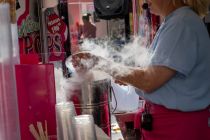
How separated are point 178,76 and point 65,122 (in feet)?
1.84

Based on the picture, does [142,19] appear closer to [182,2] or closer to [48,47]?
[48,47]

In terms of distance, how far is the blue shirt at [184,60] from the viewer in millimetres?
1152

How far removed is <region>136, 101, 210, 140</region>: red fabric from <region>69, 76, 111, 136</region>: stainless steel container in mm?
234

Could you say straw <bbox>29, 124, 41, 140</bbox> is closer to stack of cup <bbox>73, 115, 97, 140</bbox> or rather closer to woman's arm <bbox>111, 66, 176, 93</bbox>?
stack of cup <bbox>73, 115, 97, 140</bbox>

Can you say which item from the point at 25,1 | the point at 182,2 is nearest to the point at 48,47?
the point at 25,1

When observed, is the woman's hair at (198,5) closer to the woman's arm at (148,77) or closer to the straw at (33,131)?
the woman's arm at (148,77)

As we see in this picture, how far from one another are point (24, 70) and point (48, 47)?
1236 millimetres

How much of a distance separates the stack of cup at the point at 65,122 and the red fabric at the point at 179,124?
0.55 meters

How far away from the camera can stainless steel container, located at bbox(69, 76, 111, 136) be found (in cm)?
108

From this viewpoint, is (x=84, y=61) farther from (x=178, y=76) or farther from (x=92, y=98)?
(x=178, y=76)

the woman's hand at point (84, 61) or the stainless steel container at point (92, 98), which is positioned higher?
the woman's hand at point (84, 61)

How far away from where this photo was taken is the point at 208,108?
1267 millimetres

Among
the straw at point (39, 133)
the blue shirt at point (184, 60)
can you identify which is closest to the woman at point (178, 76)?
the blue shirt at point (184, 60)

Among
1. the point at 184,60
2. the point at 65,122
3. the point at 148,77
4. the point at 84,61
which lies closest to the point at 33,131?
the point at 65,122
